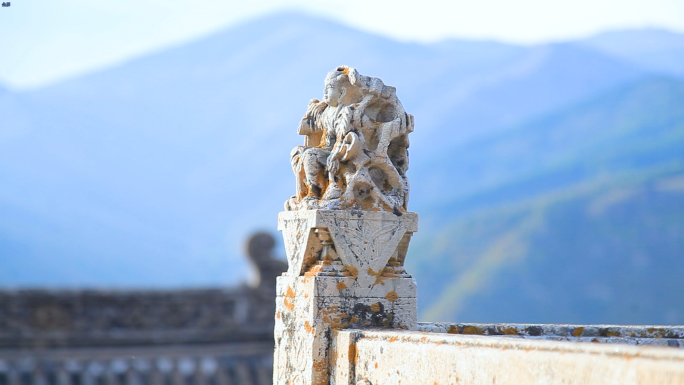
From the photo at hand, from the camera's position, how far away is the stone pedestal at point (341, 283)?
19.8ft

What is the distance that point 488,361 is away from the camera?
4.51m

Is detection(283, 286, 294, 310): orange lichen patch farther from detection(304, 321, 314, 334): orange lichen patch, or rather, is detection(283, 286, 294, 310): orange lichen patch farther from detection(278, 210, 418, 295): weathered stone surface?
detection(304, 321, 314, 334): orange lichen patch

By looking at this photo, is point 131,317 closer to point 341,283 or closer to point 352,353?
point 341,283

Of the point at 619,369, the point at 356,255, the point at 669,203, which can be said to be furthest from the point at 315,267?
the point at 669,203

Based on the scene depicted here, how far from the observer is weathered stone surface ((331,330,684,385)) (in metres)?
3.71

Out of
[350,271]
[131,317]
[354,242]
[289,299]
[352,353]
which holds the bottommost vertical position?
[352,353]

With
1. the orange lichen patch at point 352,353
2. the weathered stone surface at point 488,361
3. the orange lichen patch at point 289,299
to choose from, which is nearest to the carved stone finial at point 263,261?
the orange lichen patch at point 289,299

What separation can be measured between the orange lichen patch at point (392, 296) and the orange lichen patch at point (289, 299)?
1.92 feet

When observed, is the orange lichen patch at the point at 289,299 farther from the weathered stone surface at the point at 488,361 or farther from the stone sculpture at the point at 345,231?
the weathered stone surface at the point at 488,361

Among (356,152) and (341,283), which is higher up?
(356,152)

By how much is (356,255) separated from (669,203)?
3615 centimetres

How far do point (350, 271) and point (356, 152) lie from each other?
71 centimetres

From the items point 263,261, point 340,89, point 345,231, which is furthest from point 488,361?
point 263,261

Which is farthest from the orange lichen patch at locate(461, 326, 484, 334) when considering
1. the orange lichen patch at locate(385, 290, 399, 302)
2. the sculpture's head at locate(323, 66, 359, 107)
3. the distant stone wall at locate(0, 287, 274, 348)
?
the distant stone wall at locate(0, 287, 274, 348)
